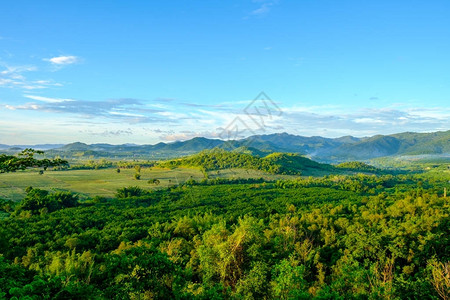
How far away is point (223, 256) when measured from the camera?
24.2 m

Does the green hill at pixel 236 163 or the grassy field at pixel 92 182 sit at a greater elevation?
the green hill at pixel 236 163

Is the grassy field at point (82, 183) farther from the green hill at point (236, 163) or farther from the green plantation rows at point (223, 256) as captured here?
the green plantation rows at point (223, 256)

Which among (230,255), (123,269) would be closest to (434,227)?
(230,255)

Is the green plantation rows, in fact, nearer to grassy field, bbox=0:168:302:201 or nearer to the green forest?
the green forest

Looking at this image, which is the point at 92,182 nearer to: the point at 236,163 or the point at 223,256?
the point at 236,163

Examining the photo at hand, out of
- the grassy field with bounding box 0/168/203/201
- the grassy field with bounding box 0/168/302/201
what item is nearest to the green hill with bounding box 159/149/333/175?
the grassy field with bounding box 0/168/302/201

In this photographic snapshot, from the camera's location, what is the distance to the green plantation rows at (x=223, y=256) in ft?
50.8

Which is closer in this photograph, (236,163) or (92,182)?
(92,182)

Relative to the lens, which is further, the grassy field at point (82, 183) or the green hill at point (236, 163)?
the green hill at point (236, 163)

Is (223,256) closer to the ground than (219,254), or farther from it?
farther from it

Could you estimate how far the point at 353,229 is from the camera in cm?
3606

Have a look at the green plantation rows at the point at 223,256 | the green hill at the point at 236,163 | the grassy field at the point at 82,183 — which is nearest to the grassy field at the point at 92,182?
the grassy field at the point at 82,183

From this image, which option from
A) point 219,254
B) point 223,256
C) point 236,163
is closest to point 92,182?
point 236,163

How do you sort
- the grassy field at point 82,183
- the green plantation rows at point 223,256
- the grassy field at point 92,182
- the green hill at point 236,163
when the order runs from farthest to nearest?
the green hill at point 236,163
the grassy field at point 92,182
the grassy field at point 82,183
the green plantation rows at point 223,256
